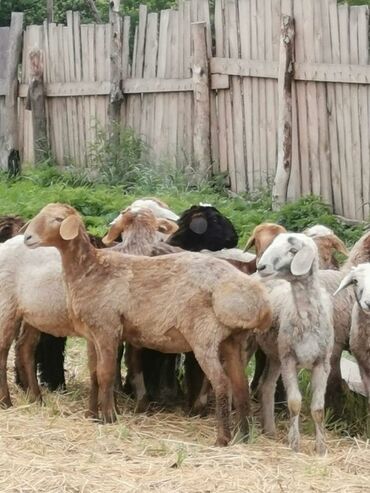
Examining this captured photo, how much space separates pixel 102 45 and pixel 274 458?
11.5 metres

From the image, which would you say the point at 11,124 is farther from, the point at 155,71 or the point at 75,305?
the point at 75,305

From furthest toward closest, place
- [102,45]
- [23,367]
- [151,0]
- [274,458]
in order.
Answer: [151,0] → [102,45] → [23,367] → [274,458]

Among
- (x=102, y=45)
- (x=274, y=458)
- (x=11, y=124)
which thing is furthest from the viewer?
(x=11, y=124)

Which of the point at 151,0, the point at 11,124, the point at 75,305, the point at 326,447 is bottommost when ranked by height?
the point at 326,447

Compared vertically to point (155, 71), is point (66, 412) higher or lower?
lower

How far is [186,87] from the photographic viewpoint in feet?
52.9

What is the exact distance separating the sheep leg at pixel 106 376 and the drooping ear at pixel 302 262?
1.27 meters

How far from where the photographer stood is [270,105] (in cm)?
1471

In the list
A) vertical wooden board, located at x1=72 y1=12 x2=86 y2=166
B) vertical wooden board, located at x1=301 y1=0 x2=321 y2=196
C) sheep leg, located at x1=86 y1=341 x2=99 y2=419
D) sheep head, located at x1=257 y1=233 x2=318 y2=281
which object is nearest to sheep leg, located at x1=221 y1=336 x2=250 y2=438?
sheep head, located at x1=257 y1=233 x2=318 y2=281

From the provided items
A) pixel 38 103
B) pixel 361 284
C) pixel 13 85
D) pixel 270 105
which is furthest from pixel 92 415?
pixel 13 85

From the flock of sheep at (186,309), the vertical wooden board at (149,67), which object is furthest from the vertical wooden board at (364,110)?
the vertical wooden board at (149,67)

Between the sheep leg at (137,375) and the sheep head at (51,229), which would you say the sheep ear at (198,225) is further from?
the sheep head at (51,229)

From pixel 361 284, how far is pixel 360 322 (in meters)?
0.41

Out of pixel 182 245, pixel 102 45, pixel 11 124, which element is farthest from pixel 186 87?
pixel 182 245
